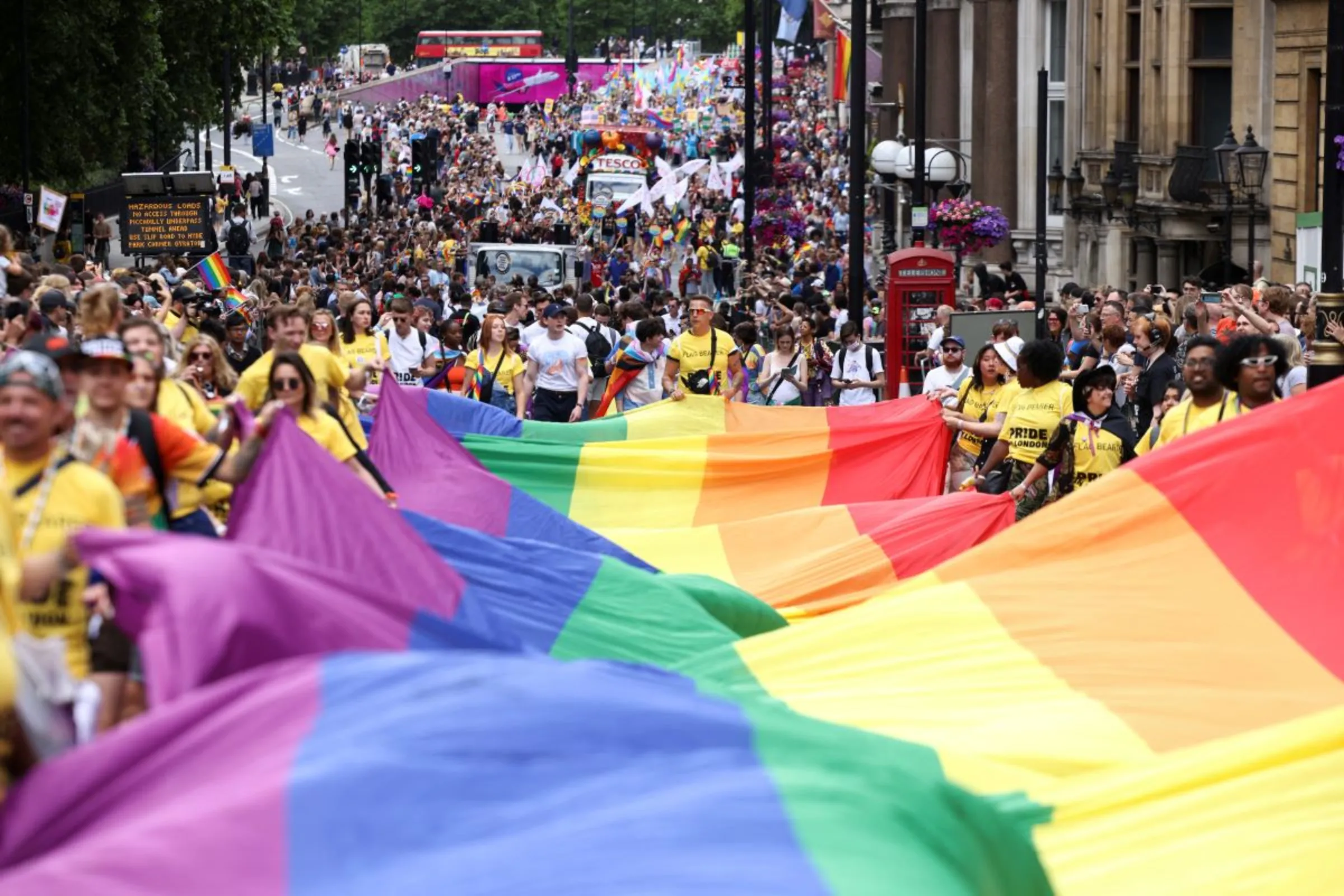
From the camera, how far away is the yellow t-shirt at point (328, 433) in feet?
35.4

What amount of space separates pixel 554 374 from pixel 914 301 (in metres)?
5.99

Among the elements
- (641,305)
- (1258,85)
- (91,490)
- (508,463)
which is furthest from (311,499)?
(1258,85)

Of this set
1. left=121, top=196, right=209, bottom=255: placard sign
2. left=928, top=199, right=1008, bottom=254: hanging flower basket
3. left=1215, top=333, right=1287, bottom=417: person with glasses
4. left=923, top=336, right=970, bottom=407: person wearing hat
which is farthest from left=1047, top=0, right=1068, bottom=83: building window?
left=1215, top=333, right=1287, bottom=417: person with glasses

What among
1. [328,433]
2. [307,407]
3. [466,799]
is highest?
[307,407]

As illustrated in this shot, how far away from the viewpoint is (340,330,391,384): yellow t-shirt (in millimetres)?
15961

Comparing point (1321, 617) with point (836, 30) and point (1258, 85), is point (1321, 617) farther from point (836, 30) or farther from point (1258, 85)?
point (836, 30)

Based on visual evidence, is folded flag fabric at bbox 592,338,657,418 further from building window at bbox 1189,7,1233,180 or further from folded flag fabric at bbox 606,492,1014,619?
building window at bbox 1189,7,1233,180

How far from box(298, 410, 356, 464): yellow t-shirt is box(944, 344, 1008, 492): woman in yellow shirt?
514 cm

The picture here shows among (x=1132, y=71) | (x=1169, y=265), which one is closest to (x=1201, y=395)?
(x=1169, y=265)

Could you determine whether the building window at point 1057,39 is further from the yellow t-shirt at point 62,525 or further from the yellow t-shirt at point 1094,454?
the yellow t-shirt at point 62,525

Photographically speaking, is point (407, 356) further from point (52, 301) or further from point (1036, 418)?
point (1036, 418)

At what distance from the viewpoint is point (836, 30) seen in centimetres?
6106

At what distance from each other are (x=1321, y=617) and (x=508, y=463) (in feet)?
20.9

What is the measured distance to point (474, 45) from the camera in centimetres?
12450
